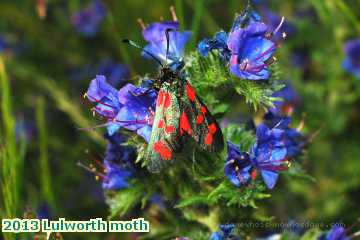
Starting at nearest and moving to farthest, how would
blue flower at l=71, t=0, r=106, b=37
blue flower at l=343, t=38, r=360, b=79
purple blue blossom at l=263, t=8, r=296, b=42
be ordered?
blue flower at l=343, t=38, r=360, b=79 → purple blue blossom at l=263, t=8, r=296, b=42 → blue flower at l=71, t=0, r=106, b=37

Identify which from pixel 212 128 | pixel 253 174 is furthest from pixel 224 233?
pixel 212 128

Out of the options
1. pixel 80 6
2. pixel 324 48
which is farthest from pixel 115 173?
pixel 80 6

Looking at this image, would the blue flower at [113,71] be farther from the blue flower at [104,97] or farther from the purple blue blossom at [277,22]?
the blue flower at [104,97]

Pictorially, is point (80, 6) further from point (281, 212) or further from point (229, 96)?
point (229, 96)

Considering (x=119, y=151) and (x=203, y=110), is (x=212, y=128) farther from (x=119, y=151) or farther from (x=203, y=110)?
(x=119, y=151)

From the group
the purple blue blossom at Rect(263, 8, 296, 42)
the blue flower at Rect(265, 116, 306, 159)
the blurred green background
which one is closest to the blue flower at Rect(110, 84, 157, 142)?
the blue flower at Rect(265, 116, 306, 159)

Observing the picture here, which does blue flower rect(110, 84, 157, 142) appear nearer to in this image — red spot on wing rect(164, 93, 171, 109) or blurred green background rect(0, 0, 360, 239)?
red spot on wing rect(164, 93, 171, 109)

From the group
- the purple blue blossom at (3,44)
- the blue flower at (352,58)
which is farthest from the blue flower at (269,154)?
the purple blue blossom at (3,44)
